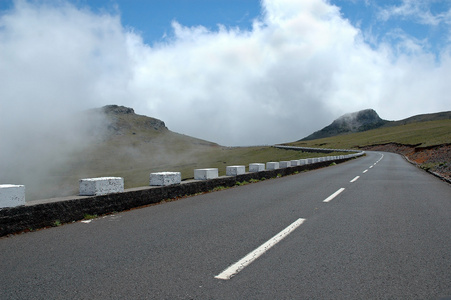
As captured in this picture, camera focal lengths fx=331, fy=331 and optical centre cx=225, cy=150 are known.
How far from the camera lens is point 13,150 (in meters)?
142

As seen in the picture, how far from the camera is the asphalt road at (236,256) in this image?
343 centimetres

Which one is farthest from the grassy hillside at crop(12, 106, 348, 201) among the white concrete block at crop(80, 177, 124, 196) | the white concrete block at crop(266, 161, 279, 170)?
the white concrete block at crop(80, 177, 124, 196)

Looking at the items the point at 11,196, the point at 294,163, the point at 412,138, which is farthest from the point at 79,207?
the point at 412,138

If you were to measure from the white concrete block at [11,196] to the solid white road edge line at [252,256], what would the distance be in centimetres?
415

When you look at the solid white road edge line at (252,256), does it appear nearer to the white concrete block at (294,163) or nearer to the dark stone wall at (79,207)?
the dark stone wall at (79,207)

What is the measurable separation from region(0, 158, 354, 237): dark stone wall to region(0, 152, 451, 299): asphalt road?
0.27 metres

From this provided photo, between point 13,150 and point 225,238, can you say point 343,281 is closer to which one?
point 225,238

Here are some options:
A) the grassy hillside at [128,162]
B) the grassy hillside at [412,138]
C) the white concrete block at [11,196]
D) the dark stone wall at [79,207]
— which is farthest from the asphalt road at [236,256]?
the grassy hillside at [412,138]

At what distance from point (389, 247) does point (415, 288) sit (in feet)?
5.06

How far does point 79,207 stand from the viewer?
22.7 feet

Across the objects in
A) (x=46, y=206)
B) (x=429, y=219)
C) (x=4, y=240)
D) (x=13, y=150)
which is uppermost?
(x=13, y=150)

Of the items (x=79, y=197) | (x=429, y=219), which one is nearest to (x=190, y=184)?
(x=79, y=197)

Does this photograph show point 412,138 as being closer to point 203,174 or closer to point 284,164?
point 284,164

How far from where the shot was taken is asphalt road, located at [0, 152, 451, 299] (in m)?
3.43
